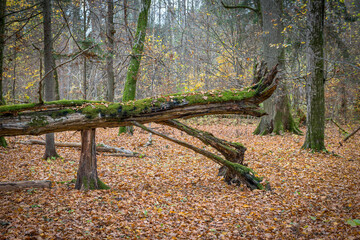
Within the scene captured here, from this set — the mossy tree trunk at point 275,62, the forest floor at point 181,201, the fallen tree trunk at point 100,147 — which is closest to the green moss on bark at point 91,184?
the forest floor at point 181,201

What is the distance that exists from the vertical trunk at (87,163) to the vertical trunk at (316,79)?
27.3 feet

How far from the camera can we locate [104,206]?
4918 millimetres

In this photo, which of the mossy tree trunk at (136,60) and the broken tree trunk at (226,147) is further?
the mossy tree trunk at (136,60)

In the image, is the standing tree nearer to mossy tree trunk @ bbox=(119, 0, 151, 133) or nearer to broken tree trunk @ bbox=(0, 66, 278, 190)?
mossy tree trunk @ bbox=(119, 0, 151, 133)

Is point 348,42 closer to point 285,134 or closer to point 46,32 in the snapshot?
point 285,134

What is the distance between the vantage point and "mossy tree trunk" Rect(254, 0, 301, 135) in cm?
1355

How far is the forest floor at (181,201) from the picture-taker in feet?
13.3

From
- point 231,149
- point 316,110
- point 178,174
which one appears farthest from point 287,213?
point 316,110

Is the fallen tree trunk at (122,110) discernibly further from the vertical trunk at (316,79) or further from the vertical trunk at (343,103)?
the vertical trunk at (343,103)

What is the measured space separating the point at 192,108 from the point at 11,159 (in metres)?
6.61

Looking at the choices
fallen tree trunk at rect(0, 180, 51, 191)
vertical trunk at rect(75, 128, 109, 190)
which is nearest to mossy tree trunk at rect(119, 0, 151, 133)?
vertical trunk at rect(75, 128, 109, 190)

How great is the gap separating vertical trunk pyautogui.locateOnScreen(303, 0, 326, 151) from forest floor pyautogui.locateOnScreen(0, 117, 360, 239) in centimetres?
85

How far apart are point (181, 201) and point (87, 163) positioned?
7.82ft

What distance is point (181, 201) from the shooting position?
216 inches
